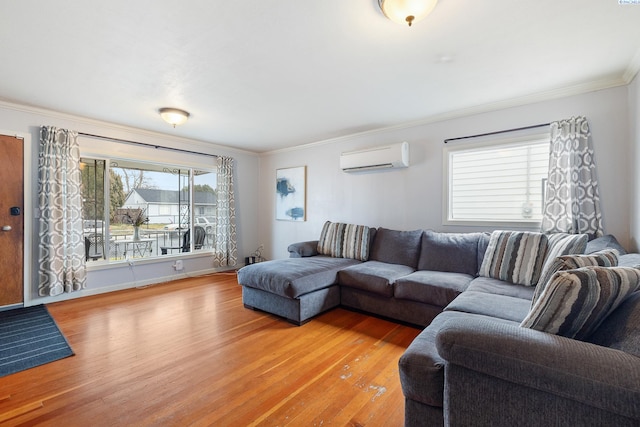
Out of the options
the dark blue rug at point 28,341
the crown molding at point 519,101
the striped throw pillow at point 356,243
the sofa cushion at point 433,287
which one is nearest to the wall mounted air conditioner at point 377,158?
the crown molding at point 519,101

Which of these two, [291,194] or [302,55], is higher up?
Result: [302,55]

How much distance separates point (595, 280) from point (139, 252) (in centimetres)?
497

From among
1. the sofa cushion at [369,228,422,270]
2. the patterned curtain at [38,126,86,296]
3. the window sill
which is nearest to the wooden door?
the patterned curtain at [38,126,86,296]

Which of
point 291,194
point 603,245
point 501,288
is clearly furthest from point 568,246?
point 291,194

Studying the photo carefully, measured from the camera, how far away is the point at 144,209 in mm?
4332

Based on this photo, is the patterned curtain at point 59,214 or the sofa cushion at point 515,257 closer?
the sofa cushion at point 515,257

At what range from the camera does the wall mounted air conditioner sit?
12.1 ft

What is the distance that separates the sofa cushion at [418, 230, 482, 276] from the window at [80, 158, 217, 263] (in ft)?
12.2

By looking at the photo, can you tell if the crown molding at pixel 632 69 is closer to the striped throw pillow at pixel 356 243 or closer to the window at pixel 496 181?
the window at pixel 496 181

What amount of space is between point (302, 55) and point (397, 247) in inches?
92.9

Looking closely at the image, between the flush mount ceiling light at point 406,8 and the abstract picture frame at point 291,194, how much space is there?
11.3 feet

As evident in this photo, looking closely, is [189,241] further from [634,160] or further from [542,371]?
[634,160]

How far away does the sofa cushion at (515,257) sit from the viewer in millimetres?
2420

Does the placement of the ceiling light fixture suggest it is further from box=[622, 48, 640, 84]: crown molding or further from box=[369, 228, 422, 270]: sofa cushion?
box=[622, 48, 640, 84]: crown molding
